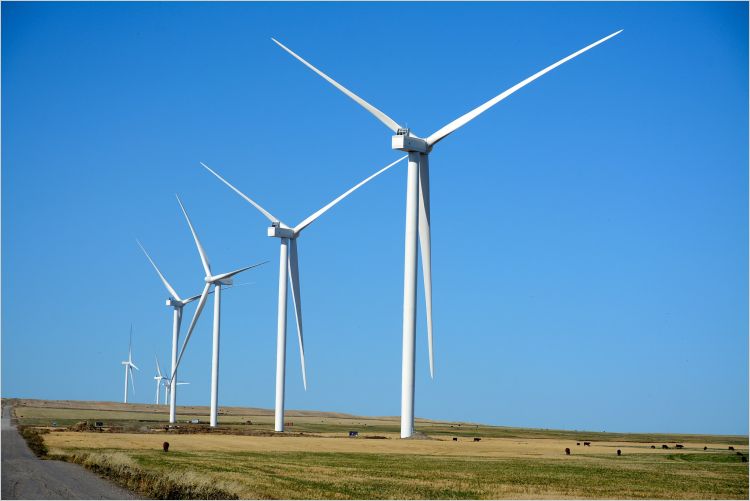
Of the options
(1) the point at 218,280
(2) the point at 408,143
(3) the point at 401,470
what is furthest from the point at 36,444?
(1) the point at 218,280

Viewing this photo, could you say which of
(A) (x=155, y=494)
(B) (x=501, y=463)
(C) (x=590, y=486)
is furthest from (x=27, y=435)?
(C) (x=590, y=486)

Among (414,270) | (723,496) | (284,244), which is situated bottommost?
(723,496)

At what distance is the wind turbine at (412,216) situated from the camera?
78750 millimetres

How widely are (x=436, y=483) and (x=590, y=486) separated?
23.8ft

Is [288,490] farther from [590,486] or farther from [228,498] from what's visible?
[590,486]

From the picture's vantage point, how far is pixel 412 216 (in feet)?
265

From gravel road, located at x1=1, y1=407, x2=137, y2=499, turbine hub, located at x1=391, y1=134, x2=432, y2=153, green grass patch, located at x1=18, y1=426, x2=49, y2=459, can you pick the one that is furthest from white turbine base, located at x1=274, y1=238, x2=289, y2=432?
gravel road, located at x1=1, y1=407, x2=137, y2=499

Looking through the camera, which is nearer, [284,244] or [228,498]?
[228,498]

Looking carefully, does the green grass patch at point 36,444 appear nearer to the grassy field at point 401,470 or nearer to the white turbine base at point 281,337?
the grassy field at point 401,470

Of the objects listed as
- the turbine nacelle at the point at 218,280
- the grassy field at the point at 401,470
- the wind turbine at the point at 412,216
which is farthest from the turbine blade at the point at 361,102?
the turbine nacelle at the point at 218,280

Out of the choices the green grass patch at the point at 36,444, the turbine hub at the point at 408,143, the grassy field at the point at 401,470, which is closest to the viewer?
the grassy field at the point at 401,470

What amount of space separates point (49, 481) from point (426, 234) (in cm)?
4241

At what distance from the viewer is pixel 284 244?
4766 inches

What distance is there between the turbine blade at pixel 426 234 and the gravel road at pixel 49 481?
29.0m
